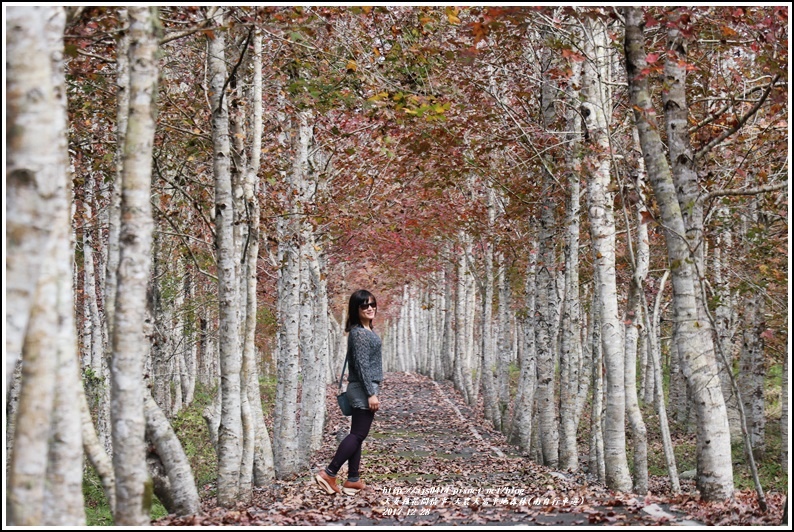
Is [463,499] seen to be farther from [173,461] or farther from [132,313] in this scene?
[132,313]

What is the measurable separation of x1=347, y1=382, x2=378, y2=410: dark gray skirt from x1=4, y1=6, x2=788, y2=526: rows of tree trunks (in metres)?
1.34

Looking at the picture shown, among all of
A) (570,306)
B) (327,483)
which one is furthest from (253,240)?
(570,306)

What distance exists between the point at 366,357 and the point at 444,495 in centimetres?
227

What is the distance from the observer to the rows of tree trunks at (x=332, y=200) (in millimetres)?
4492

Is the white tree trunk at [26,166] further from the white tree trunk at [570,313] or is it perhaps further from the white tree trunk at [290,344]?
the white tree trunk at [570,313]

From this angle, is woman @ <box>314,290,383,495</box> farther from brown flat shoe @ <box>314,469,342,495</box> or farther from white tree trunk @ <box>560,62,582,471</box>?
white tree trunk @ <box>560,62,582,471</box>

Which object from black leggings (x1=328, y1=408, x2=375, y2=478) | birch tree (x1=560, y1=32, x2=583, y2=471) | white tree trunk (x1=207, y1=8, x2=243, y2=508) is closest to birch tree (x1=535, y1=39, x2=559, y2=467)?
birch tree (x1=560, y1=32, x2=583, y2=471)

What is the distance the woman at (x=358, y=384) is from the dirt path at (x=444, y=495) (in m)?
0.26

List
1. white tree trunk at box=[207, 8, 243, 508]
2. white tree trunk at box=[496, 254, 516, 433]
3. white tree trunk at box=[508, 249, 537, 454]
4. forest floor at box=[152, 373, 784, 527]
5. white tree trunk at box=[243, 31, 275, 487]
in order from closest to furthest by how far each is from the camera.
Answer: forest floor at box=[152, 373, 784, 527] → white tree trunk at box=[207, 8, 243, 508] → white tree trunk at box=[243, 31, 275, 487] → white tree trunk at box=[508, 249, 537, 454] → white tree trunk at box=[496, 254, 516, 433]

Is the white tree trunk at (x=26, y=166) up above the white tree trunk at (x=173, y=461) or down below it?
above

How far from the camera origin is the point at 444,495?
31.3 ft

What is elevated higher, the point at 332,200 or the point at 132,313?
the point at 332,200

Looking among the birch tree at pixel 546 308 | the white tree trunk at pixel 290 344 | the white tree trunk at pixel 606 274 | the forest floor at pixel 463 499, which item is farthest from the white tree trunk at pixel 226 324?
the birch tree at pixel 546 308

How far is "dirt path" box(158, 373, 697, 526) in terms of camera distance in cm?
699
